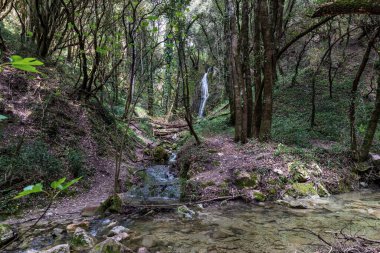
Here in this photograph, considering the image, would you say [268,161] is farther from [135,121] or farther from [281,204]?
[135,121]

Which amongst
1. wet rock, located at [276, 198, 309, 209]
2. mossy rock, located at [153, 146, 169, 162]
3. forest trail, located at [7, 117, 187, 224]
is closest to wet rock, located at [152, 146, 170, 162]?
mossy rock, located at [153, 146, 169, 162]

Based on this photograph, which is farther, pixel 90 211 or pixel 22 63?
pixel 90 211

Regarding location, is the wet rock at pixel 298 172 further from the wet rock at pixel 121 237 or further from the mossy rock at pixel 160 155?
the mossy rock at pixel 160 155

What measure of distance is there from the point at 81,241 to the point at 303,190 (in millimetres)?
5277

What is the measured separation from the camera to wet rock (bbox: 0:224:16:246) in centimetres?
416

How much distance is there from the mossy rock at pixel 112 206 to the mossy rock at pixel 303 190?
163 inches

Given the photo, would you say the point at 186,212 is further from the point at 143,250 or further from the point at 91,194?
the point at 91,194

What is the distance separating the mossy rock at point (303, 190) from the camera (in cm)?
684

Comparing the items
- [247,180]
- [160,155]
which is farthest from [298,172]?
[160,155]

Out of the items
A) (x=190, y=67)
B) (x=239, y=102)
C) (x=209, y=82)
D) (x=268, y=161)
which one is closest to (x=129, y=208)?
(x=268, y=161)

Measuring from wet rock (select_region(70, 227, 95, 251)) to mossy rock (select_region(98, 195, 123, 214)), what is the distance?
4.88 feet

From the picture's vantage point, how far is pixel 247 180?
7.15 m

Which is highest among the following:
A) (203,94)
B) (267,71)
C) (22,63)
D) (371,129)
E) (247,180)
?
(203,94)

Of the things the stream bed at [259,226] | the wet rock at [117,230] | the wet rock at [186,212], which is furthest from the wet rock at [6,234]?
the wet rock at [186,212]
